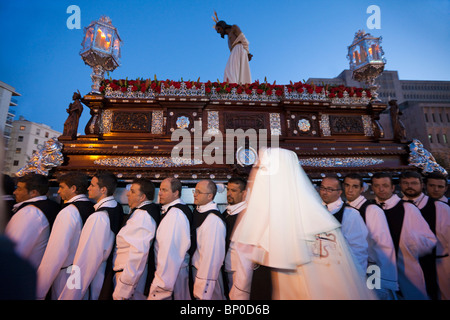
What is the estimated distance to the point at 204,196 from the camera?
3361 millimetres

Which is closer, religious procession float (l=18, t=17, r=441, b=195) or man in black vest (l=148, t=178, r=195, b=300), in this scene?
man in black vest (l=148, t=178, r=195, b=300)

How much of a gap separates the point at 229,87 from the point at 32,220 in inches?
196

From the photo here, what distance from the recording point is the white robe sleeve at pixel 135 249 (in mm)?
2629

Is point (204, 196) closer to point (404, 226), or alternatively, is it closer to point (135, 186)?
point (135, 186)

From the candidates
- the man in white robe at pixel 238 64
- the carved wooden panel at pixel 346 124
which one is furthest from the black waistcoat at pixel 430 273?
the man in white robe at pixel 238 64

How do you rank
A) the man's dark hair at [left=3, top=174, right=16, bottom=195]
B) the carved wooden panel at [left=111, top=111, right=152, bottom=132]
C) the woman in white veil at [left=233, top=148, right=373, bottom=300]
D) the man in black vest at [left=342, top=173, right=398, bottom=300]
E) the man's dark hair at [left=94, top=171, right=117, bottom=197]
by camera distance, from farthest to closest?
1. the carved wooden panel at [left=111, top=111, right=152, bottom=132]
2. the man's dark hair at [left=3, top=174, right=16, bottom=195]
3. the man's dark hair at [left=94, top=171, right=117, bottom=197]
4. the man in black vest at [left=342, top=173, right=398, bottom=300]
5. the woman in white veil at [left=233, top=148, right=373, bottom=300]

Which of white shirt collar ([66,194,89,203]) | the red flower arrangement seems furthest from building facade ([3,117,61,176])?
white shirt collar ([66,194,89,203])

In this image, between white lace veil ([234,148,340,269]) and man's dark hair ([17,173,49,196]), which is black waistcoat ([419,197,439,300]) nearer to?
white lace veil ([234,148,340,269])

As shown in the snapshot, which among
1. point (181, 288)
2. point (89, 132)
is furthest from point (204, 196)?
point (89, 132)

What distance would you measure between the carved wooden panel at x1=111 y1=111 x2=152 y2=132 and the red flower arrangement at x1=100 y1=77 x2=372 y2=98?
0.62 metres

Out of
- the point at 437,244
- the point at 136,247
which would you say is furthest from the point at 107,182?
the point at 437,244

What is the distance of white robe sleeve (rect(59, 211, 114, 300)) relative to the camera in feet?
8.78

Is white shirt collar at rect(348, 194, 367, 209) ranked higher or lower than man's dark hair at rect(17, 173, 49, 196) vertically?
lower

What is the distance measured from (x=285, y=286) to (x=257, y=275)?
1.21 ft
